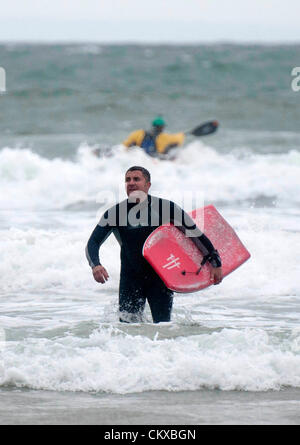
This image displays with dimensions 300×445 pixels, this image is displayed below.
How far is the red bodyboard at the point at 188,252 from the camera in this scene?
5.40 m

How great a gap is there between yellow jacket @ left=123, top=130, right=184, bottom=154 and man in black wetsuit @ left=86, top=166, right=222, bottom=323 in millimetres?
9351

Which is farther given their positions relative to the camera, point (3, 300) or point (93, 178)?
point (93, 178)

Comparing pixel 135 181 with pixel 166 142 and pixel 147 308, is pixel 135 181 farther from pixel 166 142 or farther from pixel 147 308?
pixel 166 142

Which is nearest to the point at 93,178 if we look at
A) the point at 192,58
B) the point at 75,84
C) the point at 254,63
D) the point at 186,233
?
the point at 186,233

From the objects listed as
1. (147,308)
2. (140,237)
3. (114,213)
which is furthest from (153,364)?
(147,308)

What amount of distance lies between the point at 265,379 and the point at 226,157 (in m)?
12.3

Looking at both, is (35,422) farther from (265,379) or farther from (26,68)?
(26,68)

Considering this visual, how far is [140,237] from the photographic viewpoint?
17.9 feet

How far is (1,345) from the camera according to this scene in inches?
214

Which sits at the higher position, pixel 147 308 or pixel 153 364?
pixel 147 308

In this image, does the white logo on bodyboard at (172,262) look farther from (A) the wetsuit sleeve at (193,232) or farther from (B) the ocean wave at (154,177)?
(B) the ocean wave at (154,177)

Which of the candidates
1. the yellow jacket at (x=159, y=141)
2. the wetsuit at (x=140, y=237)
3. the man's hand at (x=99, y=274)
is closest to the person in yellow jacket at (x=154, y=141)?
the yellow jacket at (x=159, y=141)

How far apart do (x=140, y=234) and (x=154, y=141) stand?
9.98 metres

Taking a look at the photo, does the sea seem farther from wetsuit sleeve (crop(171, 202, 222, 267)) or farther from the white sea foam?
wetsuit sleeve (crop(171, 202, 222, 267))
